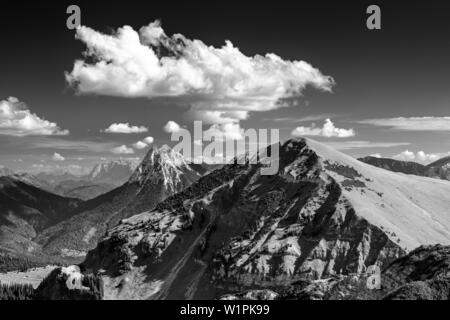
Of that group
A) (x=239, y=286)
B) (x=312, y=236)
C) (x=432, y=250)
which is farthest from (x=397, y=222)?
(x=432, y=250)

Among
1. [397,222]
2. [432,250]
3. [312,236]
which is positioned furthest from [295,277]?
[432,250]
